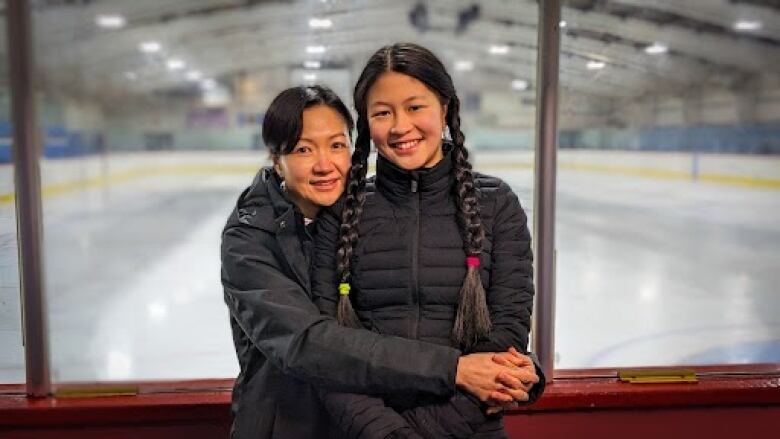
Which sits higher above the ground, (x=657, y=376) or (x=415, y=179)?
(x=415, y=179)

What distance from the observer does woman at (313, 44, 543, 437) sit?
1165 millimetres

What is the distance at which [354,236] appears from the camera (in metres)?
1.19

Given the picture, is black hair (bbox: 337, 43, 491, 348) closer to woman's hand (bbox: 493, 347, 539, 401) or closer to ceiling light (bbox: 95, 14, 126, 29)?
woman's hand (bbox: 493, 347, 539, 401)

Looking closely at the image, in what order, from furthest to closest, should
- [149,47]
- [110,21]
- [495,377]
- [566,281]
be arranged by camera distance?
Answer: [149,47] < [566,281] < [110,21] < [495,377]

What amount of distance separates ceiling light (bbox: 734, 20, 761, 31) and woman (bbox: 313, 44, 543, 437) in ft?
15.0

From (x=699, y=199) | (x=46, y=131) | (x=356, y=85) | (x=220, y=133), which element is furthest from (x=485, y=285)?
(x=220, y=133)

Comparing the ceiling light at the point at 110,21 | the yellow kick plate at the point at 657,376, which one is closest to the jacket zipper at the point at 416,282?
the yellow kick plate at the point at 657,376

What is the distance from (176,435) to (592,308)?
3.02 metres

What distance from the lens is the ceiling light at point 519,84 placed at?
253 cm

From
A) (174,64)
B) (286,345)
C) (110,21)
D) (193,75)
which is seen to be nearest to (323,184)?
(286,345)

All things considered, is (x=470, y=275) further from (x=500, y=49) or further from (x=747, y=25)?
(x=747, y=25)

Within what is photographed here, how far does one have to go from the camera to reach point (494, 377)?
1121 millimetres

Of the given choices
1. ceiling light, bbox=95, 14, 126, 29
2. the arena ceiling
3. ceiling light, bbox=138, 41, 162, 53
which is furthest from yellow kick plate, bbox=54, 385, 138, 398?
ceiling light, bbox=138, 41, 162, 53

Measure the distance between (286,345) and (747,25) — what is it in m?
5.71
